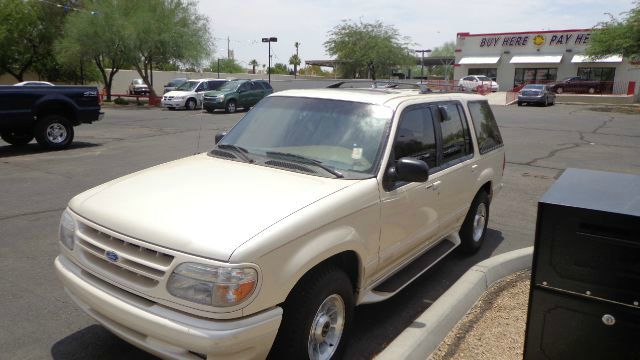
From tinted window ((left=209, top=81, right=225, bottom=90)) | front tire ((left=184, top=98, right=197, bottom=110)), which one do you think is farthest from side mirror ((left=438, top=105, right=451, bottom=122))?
tinted window ((left=209, top=81, right=225, bottom=90))

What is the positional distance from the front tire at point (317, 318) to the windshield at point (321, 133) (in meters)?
0.79

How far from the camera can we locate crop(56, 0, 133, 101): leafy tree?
1171 inches

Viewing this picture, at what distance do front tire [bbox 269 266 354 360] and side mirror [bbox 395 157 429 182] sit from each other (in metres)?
0.83

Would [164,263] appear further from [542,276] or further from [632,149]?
[632,149]

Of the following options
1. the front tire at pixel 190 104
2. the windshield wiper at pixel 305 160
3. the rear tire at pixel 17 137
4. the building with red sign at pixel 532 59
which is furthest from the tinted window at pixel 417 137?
the building with red sign at pixel 532 59

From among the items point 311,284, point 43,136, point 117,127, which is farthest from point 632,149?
point 117,127

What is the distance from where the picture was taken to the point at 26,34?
35500mm

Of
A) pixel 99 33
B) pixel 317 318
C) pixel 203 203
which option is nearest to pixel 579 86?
pixel 99 33

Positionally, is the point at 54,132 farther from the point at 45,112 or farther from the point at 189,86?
the point at 189,86

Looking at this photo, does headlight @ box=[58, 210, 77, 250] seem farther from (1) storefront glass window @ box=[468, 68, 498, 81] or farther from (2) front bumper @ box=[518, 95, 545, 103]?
(1) storefront glass window @ box=[468, 68, 498, 81]

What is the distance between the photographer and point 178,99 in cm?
2731

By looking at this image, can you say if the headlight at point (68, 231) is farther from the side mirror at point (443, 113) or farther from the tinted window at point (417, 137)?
the side mirror at point (443, 113)

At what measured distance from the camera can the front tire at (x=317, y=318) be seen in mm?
2736

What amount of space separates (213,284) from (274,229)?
16.5 inches
